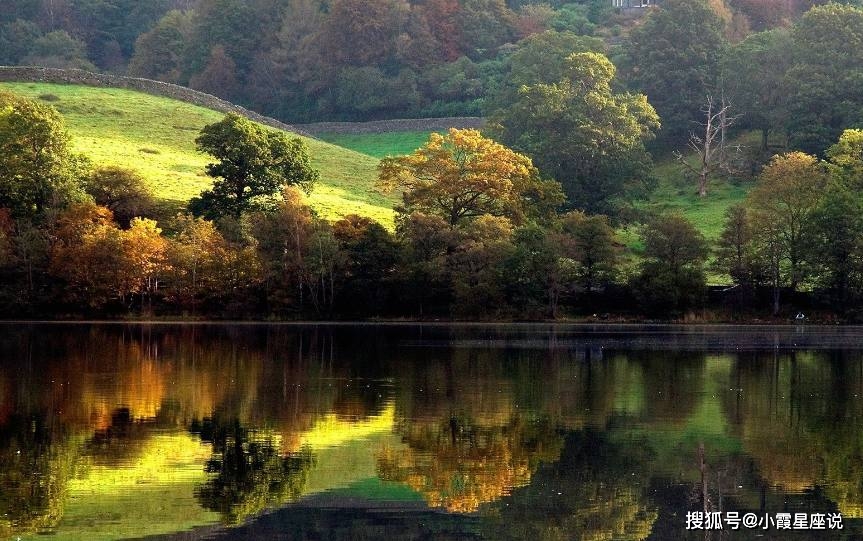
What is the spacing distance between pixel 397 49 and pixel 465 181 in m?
65.6

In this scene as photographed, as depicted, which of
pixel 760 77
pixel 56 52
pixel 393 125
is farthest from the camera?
pixel 56 52

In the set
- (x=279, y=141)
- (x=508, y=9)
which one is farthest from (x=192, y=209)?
(x=508, y=9)

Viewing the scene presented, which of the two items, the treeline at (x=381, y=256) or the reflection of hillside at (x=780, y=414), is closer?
the reflection of hillside at (x=780, y=414)

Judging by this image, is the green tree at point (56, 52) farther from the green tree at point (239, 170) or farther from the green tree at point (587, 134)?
the green tree at point (239, 170)

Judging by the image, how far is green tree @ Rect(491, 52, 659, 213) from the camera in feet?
308

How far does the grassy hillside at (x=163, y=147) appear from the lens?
9194 centimetres

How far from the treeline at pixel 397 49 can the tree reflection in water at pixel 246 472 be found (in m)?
89.1

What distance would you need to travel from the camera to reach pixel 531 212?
83375 mm

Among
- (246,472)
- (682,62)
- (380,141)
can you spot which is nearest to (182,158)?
(380,141)

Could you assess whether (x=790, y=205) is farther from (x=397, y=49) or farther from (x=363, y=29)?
(x=363, y=29)

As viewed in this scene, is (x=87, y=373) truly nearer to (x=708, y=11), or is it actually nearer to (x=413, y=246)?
(x=413, y=246)

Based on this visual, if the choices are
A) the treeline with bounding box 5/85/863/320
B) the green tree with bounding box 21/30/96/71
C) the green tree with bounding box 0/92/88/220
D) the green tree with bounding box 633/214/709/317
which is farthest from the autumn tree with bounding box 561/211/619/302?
the green tree with bounding box 21/30/96/71

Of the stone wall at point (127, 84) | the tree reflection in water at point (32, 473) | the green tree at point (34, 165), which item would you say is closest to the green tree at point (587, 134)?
the stone wall at point (127, 84)

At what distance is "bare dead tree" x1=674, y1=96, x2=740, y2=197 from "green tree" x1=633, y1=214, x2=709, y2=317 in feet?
81.4
